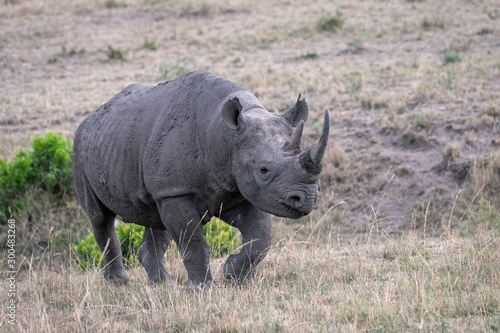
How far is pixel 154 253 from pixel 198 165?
1.56m

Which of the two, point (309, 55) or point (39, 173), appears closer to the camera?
point (39, 173)

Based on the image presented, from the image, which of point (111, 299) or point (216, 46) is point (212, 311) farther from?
point (216, 46)

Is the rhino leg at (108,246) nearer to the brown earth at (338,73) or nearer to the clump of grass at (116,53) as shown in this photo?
the brown earth at (338,73)

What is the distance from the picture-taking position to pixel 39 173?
12555 mm

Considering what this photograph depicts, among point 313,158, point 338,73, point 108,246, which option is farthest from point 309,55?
point 313,158

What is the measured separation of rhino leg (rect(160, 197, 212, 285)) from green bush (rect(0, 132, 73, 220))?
258 inches

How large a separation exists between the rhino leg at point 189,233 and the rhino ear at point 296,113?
1.07m

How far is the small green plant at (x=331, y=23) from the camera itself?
847 inches

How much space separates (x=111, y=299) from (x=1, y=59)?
1639 cm

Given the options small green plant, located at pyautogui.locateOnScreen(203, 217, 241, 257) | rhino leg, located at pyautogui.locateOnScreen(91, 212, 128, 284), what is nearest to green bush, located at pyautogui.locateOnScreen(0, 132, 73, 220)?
small green plant, located at pyautogui.locateOnScreen(203, 217, 241, 257)

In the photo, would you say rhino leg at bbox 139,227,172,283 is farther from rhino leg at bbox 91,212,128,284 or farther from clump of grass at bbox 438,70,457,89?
clump of grass at bbox 438,70,457,89

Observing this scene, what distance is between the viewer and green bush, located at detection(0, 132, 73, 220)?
1233 cm

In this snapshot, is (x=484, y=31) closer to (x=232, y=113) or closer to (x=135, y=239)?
(x=135, y=239)

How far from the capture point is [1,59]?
21078mm
